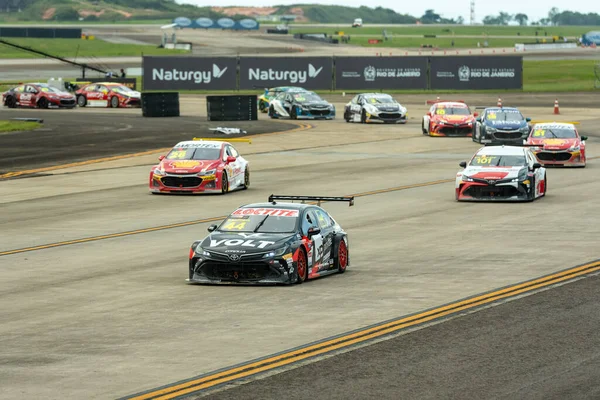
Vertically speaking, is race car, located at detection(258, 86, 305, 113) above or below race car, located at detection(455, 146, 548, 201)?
below

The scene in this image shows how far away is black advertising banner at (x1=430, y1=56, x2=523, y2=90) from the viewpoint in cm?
8094

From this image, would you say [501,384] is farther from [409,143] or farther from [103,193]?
[409,143]

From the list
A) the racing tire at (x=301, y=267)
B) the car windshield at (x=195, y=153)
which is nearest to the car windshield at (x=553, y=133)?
the car windshield at (x=195, y=153)

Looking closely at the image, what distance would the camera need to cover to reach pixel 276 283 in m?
19.5

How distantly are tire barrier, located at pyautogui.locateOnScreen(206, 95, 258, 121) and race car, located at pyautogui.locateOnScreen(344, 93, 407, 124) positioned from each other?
4721mm

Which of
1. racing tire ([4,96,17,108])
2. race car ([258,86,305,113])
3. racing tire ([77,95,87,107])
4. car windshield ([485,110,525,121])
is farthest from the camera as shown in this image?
racing tire ([77,95,87,107])

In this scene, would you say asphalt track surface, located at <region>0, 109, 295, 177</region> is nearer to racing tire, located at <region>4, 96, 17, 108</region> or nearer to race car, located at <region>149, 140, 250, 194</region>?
racing tire, located at <region>4, 96, 17, 108</region>

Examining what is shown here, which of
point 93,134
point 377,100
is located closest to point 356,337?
point 93,134

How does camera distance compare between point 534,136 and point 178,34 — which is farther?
point 178,34

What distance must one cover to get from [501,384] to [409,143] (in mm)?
39302

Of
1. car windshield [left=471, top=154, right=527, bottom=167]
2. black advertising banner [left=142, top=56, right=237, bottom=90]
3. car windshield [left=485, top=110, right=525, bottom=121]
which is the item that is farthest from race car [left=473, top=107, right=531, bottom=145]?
black advertising banner [left=142, top=56, right=237, bottom=90]

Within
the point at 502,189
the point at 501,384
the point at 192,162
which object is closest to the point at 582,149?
the point at 502,189

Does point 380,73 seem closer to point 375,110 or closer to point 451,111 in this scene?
point 375,110

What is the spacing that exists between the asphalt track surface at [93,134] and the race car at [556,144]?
15.0m
